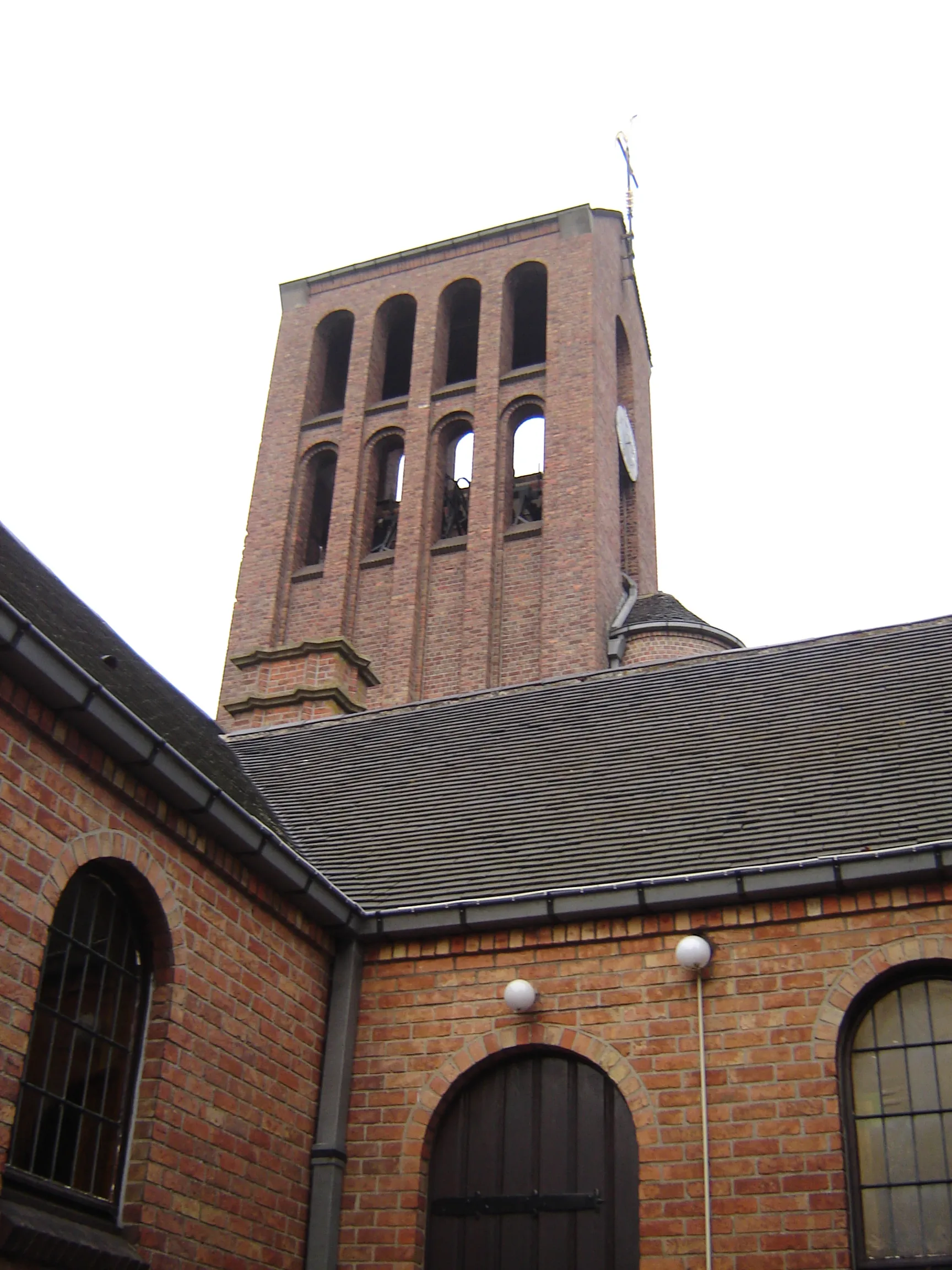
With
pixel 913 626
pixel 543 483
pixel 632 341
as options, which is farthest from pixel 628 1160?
pixel 632 341

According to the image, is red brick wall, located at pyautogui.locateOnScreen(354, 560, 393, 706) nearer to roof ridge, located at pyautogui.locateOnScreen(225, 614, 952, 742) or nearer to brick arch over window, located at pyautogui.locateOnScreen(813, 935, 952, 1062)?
roof ridge, located at pyautogui.locateOnScreen(225, 614, 952, 742)

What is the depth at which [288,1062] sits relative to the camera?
1009 cm

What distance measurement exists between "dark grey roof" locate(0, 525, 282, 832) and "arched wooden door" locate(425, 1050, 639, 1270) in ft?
10.5

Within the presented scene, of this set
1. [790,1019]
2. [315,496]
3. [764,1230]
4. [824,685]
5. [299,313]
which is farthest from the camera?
[299,313]

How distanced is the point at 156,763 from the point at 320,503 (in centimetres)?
2287

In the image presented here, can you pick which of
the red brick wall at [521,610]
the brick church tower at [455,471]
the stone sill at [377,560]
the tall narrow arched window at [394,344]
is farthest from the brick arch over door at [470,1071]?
the tall narrow arched window at [394,344]

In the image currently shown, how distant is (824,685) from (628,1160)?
18.3ft

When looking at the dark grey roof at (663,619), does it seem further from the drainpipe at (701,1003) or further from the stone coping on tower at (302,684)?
the drainpipe at (701,1003)

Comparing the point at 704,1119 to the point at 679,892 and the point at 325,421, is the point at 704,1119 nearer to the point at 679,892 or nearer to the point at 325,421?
the point at 679,892

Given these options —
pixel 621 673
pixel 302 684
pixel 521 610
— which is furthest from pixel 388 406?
pixel 621 673

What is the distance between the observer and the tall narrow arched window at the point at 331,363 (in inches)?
1292

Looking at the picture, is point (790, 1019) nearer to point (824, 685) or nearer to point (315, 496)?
point (824, 685)

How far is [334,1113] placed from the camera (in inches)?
402

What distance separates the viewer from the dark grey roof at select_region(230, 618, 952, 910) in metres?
10.9
